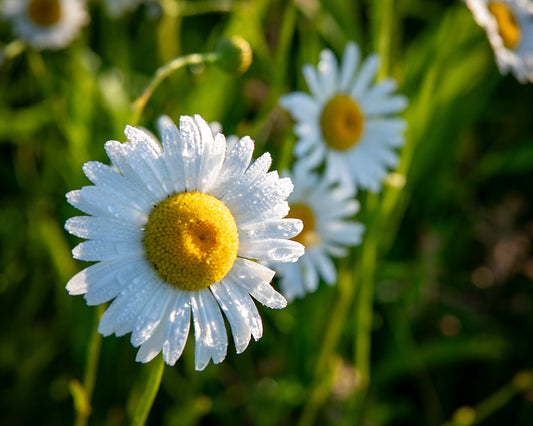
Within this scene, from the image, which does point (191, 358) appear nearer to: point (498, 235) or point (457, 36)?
point (498, 235)

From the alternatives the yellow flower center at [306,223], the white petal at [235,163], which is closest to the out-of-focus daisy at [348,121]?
the yellow flower center at [306,223]

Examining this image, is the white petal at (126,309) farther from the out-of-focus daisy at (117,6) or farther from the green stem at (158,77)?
the out-of-focus daisy at (117,6)

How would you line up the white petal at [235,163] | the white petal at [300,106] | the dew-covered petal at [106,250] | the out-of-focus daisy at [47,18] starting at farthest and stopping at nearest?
1. the out-of-focus daisy at [47,18]
2. the white petal at [300,106]
3. the white petal at [235,163]
4. the dew-covered petal at [106,250]

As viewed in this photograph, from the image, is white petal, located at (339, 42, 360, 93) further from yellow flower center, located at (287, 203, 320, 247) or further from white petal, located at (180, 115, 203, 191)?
white petal, located at (180, 115, 203, 191)

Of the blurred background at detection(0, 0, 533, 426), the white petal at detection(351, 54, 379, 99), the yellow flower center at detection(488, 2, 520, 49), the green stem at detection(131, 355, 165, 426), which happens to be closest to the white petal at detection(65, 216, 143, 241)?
the green stem at detection(131, 355, 165, 426)

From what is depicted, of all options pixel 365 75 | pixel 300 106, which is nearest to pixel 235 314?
pixel 300 106

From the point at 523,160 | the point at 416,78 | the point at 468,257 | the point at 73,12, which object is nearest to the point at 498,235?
the point at 468,257

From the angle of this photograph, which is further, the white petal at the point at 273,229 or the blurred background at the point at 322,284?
the blurred background at the point at 322,284
